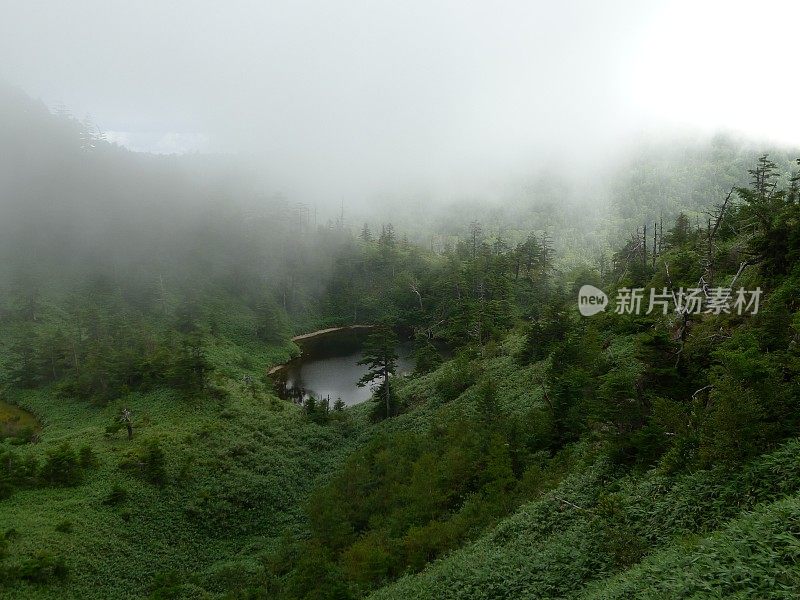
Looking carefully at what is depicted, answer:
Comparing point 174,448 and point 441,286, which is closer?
point 174,448

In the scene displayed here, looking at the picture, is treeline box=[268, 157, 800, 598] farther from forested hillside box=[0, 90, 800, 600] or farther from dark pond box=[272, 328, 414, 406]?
dark pond box=[272, 328, 414, 406]

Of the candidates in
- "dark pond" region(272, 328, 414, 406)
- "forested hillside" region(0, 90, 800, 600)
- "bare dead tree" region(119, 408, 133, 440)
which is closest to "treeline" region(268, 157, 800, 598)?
"forested hillside" region(0, 90, 800, 600)

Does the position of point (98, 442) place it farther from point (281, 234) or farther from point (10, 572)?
point (281, 234)

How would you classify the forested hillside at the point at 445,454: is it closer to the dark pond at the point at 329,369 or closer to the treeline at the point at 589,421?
the treeline at the point at 589,421

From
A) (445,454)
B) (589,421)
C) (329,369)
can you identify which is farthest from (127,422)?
(329,369)

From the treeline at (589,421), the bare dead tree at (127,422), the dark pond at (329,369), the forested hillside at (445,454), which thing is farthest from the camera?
the dark pond at (329,369)

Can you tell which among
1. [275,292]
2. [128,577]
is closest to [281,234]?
[275,292]

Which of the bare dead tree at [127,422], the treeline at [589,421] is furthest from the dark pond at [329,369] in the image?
the treeline at [589,421]

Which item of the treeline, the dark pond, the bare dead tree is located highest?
the treeline
